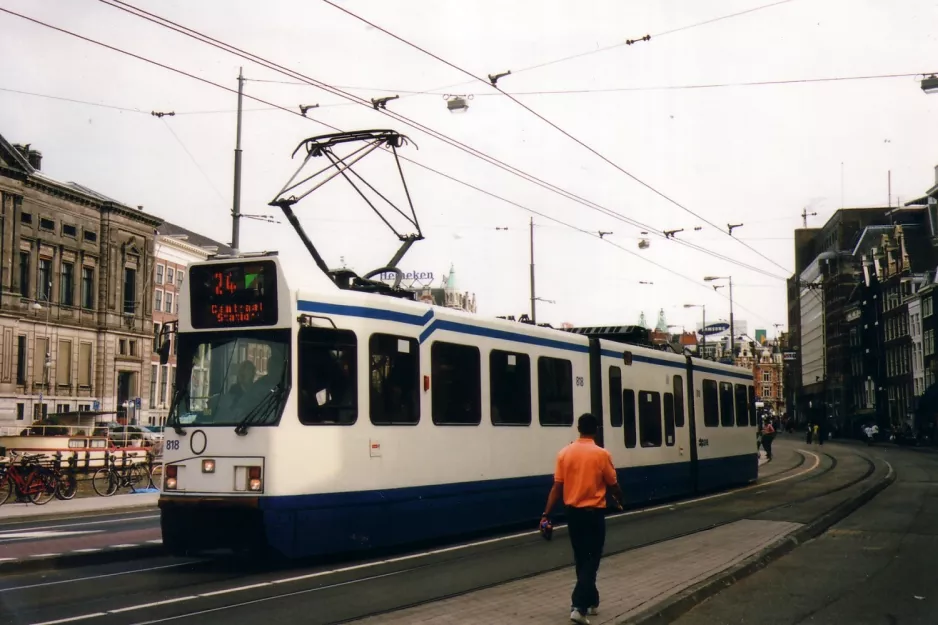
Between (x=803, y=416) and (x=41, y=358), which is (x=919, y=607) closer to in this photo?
(x=41, y=358)

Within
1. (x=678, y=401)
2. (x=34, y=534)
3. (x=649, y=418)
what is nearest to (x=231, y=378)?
(x=34, y=534)

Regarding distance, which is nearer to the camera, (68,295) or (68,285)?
(68,295)

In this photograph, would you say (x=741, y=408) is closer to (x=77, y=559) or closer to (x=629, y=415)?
(x=629, y=415)

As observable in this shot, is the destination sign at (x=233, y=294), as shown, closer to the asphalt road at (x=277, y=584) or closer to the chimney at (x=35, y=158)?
the asphalt road at (x=277, y=584)

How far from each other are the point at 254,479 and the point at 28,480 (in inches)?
551

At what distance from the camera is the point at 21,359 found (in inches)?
2231

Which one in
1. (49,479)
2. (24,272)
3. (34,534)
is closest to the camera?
(34,534)

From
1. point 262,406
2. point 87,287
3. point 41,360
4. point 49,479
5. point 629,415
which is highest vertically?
point 87,287

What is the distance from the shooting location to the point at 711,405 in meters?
23.6

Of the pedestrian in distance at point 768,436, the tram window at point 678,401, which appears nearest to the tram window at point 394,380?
the tram window at point 678,401

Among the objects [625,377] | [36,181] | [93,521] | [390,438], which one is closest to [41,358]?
[36,181]

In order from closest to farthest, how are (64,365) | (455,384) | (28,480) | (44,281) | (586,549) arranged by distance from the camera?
1. (586,549)
2. (455,384)
3. (28,480)
4. (44,281)
5. (64,365)

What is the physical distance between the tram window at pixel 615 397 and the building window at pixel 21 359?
4639 centimetres

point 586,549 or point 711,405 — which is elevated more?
point 711,405
